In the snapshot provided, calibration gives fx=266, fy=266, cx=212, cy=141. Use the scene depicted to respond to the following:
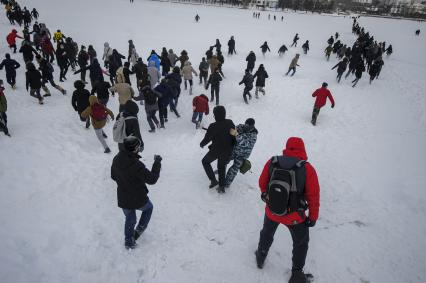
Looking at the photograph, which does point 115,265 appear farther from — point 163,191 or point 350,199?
point 350,199

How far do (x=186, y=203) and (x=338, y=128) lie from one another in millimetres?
7216

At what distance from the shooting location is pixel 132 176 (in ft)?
11.8

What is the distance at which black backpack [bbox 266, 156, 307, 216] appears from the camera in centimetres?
336

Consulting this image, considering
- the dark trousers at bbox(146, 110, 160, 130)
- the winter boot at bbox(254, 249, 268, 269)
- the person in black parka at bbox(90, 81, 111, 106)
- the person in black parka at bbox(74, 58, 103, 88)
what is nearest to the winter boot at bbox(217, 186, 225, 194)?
the winter boot at bbox(254, 249, 268, 269)

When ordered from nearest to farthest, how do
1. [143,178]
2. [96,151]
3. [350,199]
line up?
[143,178]
[350,199]
[96,151]

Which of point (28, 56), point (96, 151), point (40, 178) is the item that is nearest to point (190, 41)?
point (28, 56)

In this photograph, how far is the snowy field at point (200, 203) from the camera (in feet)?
14.0

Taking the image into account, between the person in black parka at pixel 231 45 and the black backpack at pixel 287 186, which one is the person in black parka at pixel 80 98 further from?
the person in black parka at pixel 231 45

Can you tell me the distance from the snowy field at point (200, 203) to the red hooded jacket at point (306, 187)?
125 cm

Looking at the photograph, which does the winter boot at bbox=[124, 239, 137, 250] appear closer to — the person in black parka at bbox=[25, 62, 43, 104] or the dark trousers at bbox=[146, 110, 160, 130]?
the dark trousers at bbox=[146, 110, 160, 130]

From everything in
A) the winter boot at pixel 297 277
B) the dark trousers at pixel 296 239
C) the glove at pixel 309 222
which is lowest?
the winter boot at pixel 297 277

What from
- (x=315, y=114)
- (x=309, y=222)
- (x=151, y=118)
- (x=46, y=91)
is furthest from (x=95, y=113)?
(x=315, y=114)

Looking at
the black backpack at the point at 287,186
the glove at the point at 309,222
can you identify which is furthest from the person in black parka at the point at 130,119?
→ the glove at the point at 309,222

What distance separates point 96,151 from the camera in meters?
7.28
